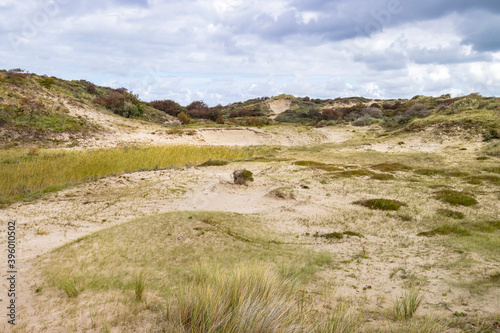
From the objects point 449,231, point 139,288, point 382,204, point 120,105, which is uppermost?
point 120,105

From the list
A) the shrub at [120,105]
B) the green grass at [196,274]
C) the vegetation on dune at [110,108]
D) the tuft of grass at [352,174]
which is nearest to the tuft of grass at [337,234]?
the green grass at [196,274]

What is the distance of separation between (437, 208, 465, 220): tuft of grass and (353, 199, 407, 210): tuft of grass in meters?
1.10

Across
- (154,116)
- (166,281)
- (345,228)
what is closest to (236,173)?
(345,228)

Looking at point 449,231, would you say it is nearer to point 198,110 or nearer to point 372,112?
point 372,112

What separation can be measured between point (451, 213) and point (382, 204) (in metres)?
2.01

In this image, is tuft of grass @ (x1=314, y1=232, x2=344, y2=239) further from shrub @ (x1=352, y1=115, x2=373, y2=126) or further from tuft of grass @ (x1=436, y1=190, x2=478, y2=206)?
shrub @ (x1=352, y1=115, x2=373, y2=126)

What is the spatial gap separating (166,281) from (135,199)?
7.21 m

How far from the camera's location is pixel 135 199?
1139 cm

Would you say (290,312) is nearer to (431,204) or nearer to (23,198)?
(431,204)

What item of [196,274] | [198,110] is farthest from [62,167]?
[198,110]

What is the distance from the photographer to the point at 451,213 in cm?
944

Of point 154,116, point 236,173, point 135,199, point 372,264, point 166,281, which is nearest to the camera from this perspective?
point 166,281

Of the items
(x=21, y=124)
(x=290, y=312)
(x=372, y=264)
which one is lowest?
(x=372, y=264)

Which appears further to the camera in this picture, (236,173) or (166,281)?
(236,173)
